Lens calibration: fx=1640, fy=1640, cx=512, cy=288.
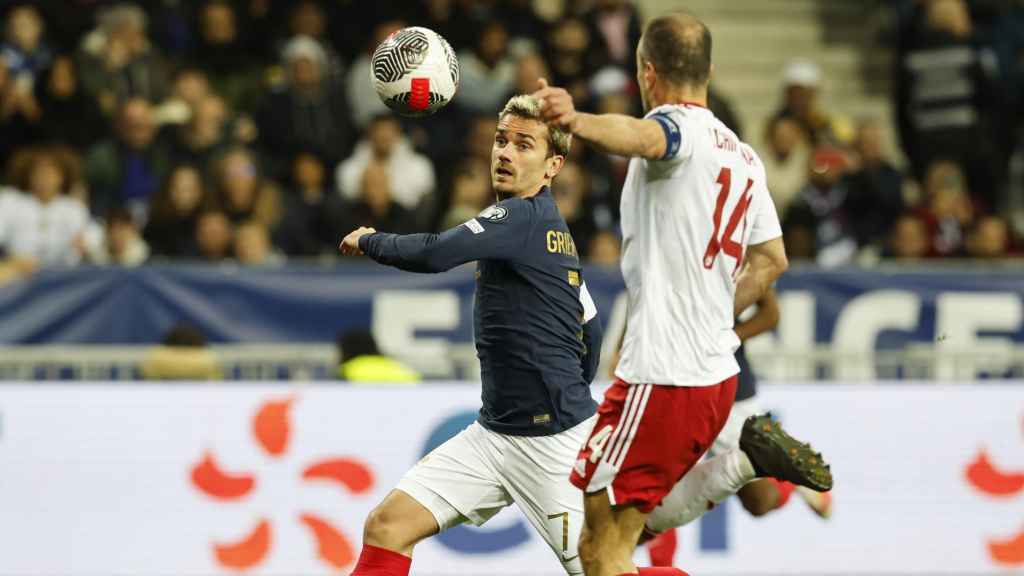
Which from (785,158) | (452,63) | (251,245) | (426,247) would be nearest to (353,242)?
(426,247)

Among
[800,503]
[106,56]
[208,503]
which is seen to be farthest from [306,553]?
[106,56]

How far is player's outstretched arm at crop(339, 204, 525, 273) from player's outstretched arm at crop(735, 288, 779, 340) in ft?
6.35

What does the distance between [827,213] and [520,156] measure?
26.9 ft

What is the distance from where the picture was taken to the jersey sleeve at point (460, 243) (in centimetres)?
581

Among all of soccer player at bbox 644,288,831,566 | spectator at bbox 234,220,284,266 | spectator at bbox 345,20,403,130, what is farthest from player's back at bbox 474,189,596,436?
spectator at bbox 345,20,403,130

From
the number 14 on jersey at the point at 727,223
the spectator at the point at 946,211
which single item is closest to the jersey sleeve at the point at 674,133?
the number 14 on jersey at the point at 727,223

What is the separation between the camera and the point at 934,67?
15477mm

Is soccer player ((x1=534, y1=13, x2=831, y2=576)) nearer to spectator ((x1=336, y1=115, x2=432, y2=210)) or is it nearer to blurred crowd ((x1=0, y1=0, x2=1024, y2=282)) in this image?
blurred crowd ((x1=0, y1=0, x2=1024, y2=282))

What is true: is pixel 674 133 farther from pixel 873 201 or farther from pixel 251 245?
pixel 873 201

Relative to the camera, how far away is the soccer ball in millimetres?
6141

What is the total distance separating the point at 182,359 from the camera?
1080cm

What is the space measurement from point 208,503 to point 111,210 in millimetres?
4270

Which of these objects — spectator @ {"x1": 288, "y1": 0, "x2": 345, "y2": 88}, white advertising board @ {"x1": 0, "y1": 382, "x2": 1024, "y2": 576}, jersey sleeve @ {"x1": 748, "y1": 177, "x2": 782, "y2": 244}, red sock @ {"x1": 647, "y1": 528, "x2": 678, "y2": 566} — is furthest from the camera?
spectator @ {"x1": 288, "y1": 0, "x2": 345, "y2": 88}

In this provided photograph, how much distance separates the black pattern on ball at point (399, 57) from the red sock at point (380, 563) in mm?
1772
